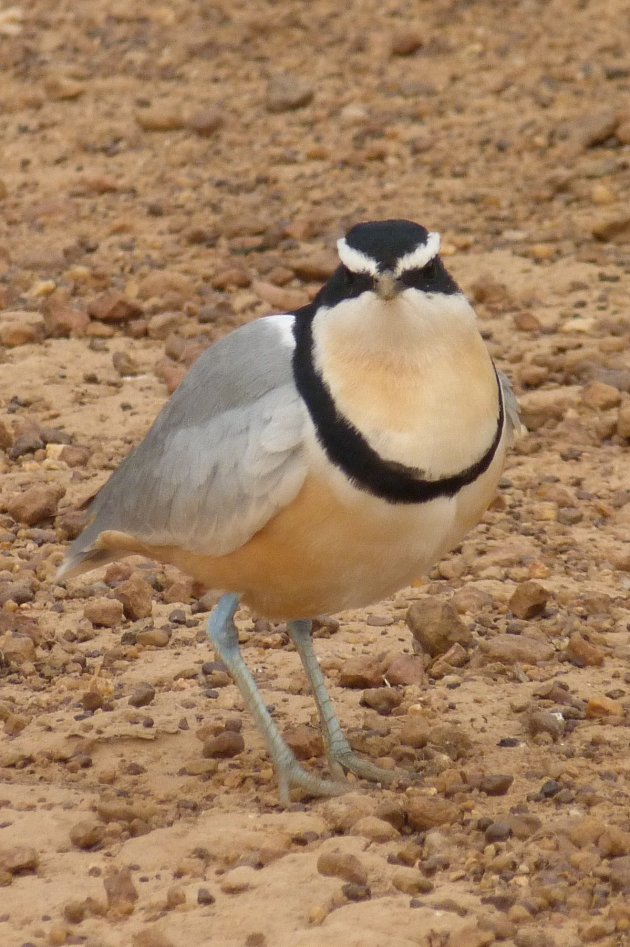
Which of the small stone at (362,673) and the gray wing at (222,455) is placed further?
the small stone at (362,673)

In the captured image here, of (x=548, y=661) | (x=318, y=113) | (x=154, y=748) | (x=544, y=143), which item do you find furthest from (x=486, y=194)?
(x=154, y=748)

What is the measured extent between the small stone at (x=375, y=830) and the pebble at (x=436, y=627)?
1.17m

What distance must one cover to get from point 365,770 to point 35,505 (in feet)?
7.13

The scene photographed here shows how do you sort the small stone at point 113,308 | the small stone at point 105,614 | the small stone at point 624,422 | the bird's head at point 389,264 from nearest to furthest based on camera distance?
the bird's head at point 389,264, the small stone at point 105,614, the small stone at point 624,422, the small stone at point 113,308

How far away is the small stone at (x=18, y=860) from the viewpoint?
4.38 metres

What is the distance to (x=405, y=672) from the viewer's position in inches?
219

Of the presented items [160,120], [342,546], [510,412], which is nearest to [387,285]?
[342,546]

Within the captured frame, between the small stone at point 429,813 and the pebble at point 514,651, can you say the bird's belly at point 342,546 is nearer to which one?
the small stone at point 429,813

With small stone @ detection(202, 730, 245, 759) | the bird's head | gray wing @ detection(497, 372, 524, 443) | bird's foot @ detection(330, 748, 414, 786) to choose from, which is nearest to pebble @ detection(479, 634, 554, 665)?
bird's foot @ detection(330, 748, 414, 786)

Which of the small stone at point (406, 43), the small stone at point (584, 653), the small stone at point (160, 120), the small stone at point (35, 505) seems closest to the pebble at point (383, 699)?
the small stone at point (584, 653)

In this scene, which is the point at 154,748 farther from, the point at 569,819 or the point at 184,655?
the point at 569,819

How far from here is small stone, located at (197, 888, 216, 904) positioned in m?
4.17

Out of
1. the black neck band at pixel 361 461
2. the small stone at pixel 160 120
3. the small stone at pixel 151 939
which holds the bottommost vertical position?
the small stone at pixel 151 939

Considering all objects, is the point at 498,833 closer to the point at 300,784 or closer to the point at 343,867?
the point at 343,867
